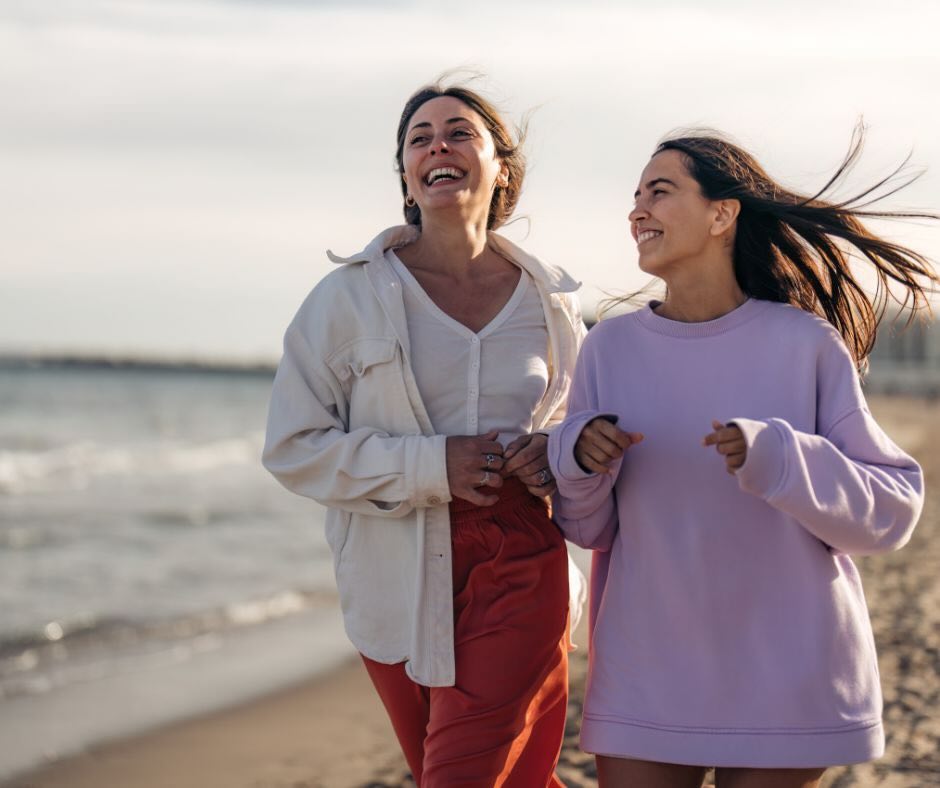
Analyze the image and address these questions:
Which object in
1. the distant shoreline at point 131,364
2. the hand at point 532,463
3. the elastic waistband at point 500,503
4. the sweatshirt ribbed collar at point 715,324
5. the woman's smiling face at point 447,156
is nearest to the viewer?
the sweatshirt ribbed collar at point 715,324

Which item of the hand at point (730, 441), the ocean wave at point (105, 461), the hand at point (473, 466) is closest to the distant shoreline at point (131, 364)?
the ocean wave at point (105, 461)

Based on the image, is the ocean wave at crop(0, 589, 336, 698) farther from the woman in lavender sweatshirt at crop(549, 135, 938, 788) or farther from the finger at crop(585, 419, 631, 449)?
the finger at crop(585, 419, 631, 449)

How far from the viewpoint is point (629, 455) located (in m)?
3.01

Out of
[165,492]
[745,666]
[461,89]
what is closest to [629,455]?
[745,666]

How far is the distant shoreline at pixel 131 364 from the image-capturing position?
66.9m

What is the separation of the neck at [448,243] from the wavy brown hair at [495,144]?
0.64 ft

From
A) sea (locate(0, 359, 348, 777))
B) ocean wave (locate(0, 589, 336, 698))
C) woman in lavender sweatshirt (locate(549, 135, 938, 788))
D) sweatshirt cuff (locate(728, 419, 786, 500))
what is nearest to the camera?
sweatshirt cuff (locate(728, 419, 786, 500))

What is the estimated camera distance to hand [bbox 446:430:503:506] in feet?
10.6

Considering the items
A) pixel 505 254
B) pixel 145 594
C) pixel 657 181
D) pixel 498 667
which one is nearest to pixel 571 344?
pixel 505 254

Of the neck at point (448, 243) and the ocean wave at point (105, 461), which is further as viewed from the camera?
the ocean wave at point (105, 461)

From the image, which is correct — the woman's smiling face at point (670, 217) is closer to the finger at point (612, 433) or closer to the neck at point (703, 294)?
the neck at point (703, 294)

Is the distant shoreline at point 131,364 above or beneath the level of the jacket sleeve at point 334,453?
beneath

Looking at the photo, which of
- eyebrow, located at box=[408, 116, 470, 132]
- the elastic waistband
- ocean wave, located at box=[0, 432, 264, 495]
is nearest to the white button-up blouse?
the elastic waistband

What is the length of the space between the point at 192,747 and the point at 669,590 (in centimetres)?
404
